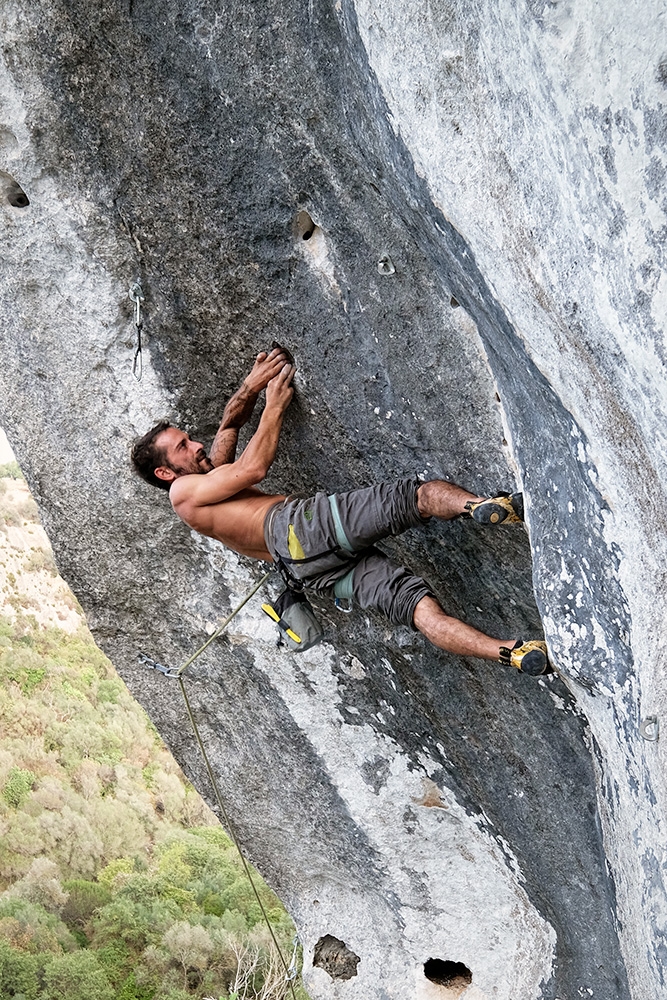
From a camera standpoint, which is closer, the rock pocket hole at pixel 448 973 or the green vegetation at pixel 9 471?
the rock pocket hole at pixel 448 973

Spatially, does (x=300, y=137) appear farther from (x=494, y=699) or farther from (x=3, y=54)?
(x=494, y=699)

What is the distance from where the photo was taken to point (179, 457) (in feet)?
12.6

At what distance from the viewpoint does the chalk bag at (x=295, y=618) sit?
392cm

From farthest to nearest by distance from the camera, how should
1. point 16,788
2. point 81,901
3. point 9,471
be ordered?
point 9,471
point 16,788
point 81,901

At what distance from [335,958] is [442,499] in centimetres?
349

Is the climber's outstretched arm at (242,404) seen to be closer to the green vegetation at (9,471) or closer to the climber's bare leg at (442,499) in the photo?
the climber's bare leg at (442,499)

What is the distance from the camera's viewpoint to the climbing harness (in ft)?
12.7

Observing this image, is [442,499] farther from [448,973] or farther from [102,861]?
[102,861]

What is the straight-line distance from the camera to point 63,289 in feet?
12.9

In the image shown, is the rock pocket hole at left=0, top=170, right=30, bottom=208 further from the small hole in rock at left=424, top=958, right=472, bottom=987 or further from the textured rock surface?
the small hole in rock at left=424, top=958, right=472, bottom=987

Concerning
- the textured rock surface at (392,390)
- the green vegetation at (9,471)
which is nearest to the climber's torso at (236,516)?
the textured rock surface at (392,390)

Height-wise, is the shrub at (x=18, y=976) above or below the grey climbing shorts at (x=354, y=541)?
below

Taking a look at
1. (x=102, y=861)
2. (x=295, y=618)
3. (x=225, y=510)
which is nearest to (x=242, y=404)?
(x=225, y=510)

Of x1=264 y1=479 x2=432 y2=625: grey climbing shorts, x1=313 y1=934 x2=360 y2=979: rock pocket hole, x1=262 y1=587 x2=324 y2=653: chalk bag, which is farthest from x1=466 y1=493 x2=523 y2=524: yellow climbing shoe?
x1=313 y1=934 x2=360 y2=979: rock pocket hole
